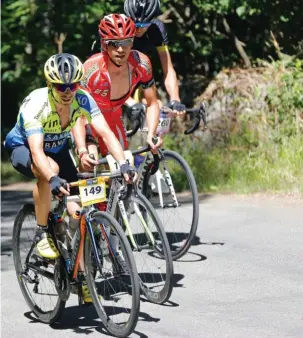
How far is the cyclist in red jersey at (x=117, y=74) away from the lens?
777cm

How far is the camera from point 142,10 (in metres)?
8.78

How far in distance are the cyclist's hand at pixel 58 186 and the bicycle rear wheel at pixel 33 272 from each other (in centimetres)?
88

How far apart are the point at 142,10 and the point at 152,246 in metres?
2.48

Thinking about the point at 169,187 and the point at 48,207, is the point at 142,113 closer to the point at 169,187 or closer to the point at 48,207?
the point at 169,187

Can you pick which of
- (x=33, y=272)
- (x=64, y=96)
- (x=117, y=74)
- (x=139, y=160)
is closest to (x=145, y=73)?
(x=117, y=74)

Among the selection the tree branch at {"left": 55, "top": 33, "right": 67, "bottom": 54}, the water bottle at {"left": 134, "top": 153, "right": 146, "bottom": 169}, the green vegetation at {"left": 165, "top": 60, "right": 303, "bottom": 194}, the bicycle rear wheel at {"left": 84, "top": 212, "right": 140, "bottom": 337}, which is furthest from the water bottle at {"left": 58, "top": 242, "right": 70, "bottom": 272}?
the tree branch at {"left": 55, "top": 33, "right": 67, "bottom": 54}

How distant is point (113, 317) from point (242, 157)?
21.2ft

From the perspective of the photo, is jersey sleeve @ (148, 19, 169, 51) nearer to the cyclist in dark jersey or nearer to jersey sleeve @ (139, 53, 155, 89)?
the cyclist in dark jersey

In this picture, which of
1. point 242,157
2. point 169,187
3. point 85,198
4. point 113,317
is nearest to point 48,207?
point 85,198

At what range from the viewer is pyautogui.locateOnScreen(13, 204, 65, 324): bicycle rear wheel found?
730cm

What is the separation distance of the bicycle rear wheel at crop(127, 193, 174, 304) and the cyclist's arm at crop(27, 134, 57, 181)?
→ 80 cm

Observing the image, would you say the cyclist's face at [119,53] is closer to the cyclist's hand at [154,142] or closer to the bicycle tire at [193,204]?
the cyclist's hand at [154,142]

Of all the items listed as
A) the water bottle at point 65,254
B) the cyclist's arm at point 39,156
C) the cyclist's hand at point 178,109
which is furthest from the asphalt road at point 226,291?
the cyclist's hand at point 178,109

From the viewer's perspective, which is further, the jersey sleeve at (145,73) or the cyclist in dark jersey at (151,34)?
the cyclist in dark jersey at (151,34)
